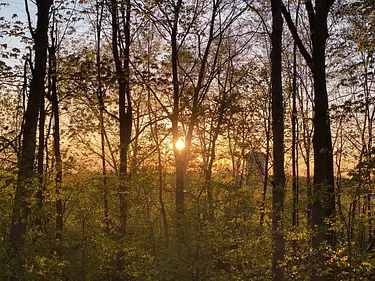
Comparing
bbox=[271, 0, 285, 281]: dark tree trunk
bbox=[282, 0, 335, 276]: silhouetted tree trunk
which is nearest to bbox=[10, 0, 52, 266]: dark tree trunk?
bbox=[271, 0, 285, 281]: dark tree trunk

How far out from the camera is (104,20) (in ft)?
52.3

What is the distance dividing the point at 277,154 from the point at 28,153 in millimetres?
5570

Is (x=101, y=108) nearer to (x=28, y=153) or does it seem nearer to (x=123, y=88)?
(x=123, y=88)

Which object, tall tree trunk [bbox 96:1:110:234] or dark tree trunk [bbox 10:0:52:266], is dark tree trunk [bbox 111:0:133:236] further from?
dark tree trunk [bbox 10:0:52:266]

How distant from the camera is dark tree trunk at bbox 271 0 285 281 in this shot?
983cm

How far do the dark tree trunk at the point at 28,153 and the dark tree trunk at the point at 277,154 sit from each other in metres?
5.35

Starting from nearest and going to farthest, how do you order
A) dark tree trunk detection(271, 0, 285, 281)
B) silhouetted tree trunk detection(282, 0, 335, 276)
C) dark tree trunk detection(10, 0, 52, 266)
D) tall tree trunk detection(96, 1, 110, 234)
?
dark tree trunk detection(10, 0, 52, 266) < silhouetted tree trunk detection(282, 0, 335, 276) < dark tree trunk detection(271, 0, 285, 281) < tall tree trunk detection(96, 1, 110, 234)

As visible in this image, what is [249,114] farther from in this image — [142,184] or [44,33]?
[44,33]

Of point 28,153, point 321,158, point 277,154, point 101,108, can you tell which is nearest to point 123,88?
point 101,108

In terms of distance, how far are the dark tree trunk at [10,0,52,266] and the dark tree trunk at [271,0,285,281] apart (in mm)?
5352

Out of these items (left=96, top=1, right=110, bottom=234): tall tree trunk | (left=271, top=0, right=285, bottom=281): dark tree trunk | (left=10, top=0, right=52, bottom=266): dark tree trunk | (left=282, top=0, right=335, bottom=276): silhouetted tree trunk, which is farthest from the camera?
(left=96, top=1, right=110, bottom=234): tall tree trunk

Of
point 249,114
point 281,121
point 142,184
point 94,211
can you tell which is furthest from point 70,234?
point 249,114

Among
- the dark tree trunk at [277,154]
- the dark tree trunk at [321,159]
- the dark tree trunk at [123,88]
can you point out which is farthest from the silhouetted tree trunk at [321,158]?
the dark tree trunk at [123,88]

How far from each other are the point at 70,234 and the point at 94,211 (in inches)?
54.8
